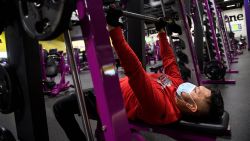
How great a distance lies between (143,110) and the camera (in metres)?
1.32

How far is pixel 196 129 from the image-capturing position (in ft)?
4.20

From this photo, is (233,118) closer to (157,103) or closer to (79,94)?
(157,103)

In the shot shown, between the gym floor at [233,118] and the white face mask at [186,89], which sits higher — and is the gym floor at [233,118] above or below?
below

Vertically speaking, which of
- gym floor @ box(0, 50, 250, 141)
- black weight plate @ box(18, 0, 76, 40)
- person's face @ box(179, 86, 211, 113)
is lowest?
gym floor @ box(0, 50, 250, 141)

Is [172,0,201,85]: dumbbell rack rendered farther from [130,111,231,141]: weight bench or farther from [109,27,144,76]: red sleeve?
[109,27,144,76]: red sleeve

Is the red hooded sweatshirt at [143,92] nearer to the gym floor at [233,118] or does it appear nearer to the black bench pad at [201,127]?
the black bench pad at [201,127]

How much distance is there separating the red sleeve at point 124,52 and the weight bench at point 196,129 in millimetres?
438

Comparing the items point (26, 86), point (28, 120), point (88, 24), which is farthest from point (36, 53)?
point (88, 24)

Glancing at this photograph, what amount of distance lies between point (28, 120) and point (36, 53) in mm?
337

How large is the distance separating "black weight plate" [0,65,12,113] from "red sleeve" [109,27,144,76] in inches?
21.8

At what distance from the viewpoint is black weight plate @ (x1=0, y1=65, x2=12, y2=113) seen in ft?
3.85

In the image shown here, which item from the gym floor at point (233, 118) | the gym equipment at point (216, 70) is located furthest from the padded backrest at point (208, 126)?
the gym equipment at point (216, 70)

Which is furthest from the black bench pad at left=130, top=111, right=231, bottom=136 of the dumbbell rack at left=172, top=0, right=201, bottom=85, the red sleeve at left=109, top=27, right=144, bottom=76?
the dumbbell rack at left=172, top=0, right=201, bottom=85

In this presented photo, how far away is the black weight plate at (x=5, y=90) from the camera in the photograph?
3.85 ft
